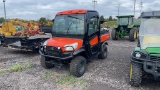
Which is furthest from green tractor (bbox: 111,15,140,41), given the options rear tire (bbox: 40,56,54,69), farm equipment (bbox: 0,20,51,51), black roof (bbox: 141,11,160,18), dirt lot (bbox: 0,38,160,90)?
rear tire (bbox: 40,56,54,69)

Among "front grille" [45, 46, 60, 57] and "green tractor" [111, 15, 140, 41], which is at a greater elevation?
"green tractor" [111, 15, 140, 41]

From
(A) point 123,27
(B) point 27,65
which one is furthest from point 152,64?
(A) point 123,27

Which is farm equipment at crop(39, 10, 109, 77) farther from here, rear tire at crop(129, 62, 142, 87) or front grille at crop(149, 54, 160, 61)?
front grille at crop(149, 54, 160, 61)

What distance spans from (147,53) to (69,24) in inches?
121

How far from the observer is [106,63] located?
7961 mm

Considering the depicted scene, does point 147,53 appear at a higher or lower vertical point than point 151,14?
lower

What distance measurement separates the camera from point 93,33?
23.5ft

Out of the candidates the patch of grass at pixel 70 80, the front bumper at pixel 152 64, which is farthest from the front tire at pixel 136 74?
the patch of grass at pixel 70 80

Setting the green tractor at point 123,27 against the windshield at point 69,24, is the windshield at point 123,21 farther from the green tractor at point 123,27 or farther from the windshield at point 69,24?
the windshield at point 69,24

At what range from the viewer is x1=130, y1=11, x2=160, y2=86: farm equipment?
4.84 meters

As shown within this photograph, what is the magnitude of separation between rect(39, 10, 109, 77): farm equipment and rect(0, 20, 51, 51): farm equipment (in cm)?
274

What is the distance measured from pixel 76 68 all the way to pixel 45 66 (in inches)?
60.1

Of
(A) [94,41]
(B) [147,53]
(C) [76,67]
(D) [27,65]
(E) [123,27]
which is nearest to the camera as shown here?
(B) [147,53]

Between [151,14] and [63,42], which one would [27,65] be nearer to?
[63,42]
